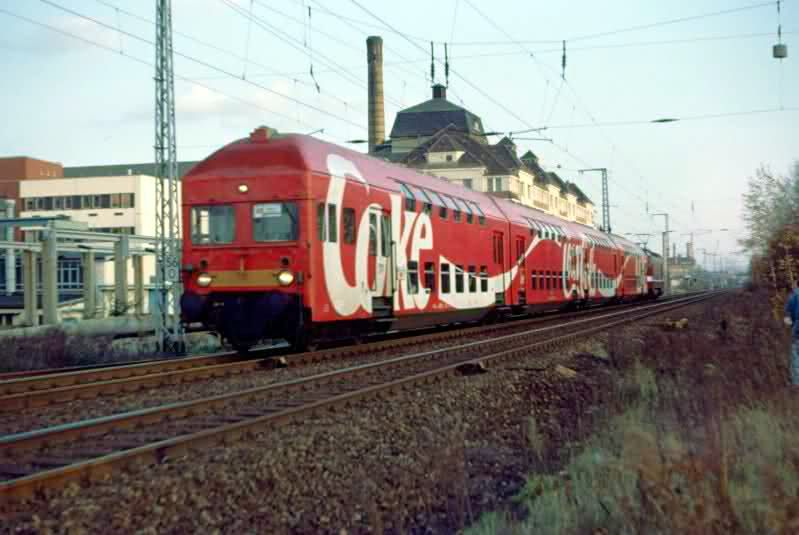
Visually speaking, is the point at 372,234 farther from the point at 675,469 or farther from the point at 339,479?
the point at 675,469

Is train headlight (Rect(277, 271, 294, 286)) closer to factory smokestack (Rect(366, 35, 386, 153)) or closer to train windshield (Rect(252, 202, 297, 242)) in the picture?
train windshield (Rect(252, 202, 297, 242))

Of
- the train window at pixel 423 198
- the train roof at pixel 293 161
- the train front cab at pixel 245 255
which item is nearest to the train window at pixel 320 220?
the train front cab at pixel 245 255

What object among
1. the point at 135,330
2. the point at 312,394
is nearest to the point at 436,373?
the point at 312,394

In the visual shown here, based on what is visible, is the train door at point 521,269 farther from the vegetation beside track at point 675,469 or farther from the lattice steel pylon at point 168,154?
the vegetation beside track at point 675,469

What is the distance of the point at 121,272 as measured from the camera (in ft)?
84.1

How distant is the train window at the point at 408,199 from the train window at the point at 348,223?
2387 millimetres

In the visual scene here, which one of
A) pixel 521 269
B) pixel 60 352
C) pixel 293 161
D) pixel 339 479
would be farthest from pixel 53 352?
pixel 521 269

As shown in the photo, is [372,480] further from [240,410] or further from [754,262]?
[754,262]

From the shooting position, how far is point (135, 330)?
23906mm

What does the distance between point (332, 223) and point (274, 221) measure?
0.97 metres

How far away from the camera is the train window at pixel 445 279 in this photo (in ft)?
60.5

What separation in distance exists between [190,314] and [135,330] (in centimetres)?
1103

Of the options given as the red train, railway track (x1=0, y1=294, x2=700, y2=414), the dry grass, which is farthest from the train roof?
the dry grass

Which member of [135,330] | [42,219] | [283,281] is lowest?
[135,330]
